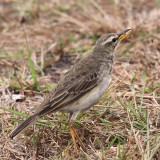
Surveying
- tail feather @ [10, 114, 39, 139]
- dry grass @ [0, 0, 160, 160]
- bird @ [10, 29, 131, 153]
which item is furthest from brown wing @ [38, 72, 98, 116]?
dry grass @ [0, 0, 160, 160]

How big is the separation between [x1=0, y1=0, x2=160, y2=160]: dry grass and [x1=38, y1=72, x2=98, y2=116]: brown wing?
36 centimetres

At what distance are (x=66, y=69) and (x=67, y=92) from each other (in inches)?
113

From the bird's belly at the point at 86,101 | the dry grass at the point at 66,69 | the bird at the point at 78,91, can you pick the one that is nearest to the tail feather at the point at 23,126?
the bird at the point at 78,91

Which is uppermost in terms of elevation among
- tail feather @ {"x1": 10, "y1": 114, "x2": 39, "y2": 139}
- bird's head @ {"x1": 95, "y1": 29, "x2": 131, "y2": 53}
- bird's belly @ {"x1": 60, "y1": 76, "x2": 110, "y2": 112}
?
bird's head @ {"x1": 95, "y1": 29, "x2": 131, "y2": 53}

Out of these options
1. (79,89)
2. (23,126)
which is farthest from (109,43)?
(23,126)

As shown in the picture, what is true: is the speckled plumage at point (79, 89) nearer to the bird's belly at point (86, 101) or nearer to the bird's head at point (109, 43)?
the bird's belly at point (86, 101)

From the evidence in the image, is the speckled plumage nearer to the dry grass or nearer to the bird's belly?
the bird's belly

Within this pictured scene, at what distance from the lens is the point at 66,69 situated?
26.5ft

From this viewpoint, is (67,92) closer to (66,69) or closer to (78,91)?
(78,91)

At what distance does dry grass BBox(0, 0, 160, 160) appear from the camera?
16.4ft

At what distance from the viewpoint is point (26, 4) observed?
10648 mm

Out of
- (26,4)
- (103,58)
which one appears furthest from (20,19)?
(103,58)

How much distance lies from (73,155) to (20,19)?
21.3 feet

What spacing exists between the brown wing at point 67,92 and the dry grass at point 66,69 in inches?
14.0
